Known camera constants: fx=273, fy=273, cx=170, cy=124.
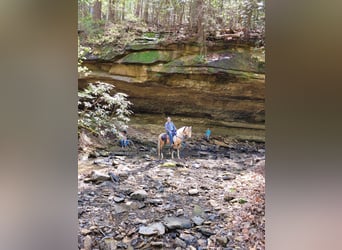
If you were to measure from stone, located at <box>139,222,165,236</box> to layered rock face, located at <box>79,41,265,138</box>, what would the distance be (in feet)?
3.14

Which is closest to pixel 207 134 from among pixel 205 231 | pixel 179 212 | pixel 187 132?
pixel 187 132

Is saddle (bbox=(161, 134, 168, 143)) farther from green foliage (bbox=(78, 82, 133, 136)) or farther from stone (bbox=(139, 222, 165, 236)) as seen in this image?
stone (bbox=(139, 222, 165, 236))

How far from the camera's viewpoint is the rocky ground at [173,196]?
89.3 inches

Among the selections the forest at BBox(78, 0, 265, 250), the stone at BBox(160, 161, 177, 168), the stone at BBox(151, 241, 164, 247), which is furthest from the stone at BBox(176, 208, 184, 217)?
the stone at BBox(160, 161, 177, 168)

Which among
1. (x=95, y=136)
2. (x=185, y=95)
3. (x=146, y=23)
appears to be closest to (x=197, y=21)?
(x=146, y=23)

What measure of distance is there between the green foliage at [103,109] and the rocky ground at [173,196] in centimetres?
15

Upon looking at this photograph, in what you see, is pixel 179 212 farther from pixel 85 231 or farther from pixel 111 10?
pixel 111 10

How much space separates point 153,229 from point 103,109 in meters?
1.11

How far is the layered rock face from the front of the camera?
232cm

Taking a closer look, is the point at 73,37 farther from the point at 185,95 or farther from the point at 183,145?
the point at 183,145

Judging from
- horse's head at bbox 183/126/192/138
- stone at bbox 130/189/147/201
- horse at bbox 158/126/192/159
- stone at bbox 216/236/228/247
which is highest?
horse's head at bbox 183/126/192/138
